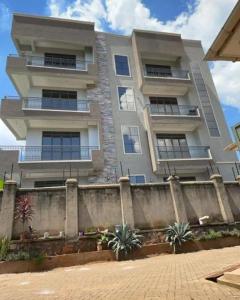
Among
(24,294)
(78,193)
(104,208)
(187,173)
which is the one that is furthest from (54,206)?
(187,173)

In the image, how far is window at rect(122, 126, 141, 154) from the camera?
19750 mm

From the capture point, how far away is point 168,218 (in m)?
12.8

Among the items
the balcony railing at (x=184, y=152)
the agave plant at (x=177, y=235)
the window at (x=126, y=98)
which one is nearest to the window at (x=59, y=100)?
the window at (x=126, y=98)

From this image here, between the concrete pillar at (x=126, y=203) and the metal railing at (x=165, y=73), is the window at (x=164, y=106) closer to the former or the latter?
the metal railing at (x=165, y=73)

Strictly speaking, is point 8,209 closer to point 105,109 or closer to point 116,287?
point 116,287

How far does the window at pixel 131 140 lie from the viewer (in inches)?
778

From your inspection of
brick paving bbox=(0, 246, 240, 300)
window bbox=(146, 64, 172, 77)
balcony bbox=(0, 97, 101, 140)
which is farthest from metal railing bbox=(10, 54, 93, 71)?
brick paving bbox=(0, 246, 240, 300)

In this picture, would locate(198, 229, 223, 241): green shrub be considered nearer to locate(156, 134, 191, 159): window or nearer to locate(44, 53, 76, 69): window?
locate(156, 134, 191, 159): window

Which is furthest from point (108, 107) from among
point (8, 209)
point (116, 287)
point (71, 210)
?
point (116, 287)

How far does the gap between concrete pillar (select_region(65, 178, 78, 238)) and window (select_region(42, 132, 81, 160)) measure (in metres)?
6.28

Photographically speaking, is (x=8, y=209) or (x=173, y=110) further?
(x=173, y=110)

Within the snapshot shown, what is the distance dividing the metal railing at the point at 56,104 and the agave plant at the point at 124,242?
11469 millimetres

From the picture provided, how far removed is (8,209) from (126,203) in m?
5.69

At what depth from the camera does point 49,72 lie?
19.6m
